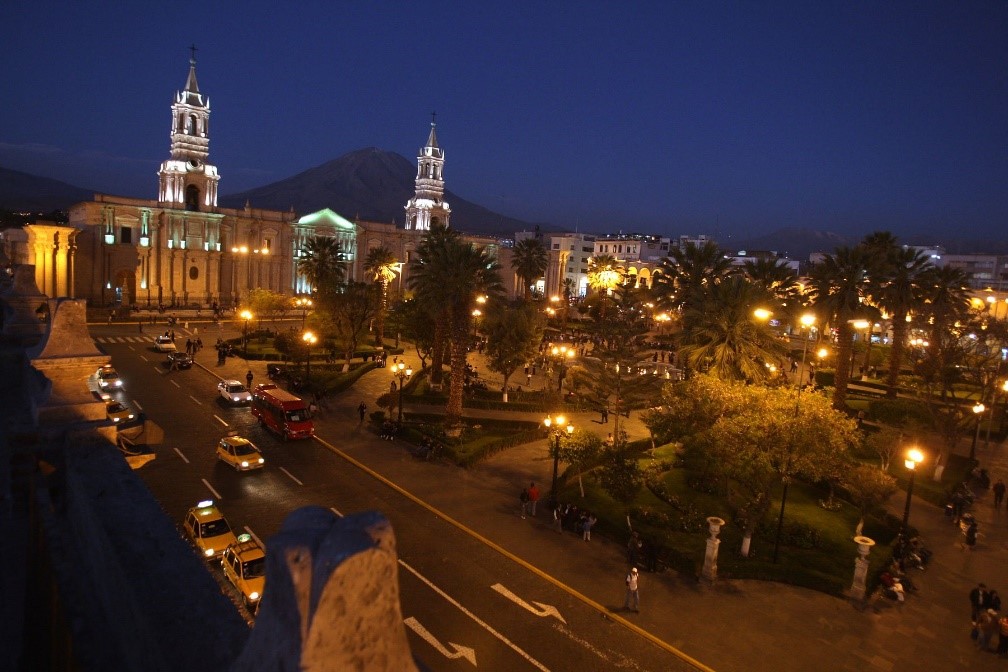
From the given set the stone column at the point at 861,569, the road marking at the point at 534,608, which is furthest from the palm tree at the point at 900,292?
the road marking at the point at 534,608

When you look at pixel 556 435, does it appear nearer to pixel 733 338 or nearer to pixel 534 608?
pixel 534 608

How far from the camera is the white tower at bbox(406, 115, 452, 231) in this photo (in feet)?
314

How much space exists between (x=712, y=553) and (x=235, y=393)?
76.3 feet

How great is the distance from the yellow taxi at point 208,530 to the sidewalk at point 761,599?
646cm

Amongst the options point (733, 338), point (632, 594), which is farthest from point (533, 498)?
point (733, 338)

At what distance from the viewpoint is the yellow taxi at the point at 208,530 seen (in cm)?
1535

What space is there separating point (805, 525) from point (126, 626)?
19645 mm

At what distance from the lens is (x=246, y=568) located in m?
13.7

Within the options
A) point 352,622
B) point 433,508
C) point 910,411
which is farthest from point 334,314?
point 352,622

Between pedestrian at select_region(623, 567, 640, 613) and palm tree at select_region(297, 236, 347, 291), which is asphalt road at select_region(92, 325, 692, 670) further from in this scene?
palm tree at select_region(297, 236, 347, 291)

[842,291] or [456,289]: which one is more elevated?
[842,291]

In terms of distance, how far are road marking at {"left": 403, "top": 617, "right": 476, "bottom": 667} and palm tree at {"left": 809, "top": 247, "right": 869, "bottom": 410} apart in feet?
84.9

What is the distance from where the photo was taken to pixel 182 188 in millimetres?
71312

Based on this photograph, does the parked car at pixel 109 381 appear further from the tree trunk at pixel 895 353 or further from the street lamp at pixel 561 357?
the tree trunk at pixel 895 353
